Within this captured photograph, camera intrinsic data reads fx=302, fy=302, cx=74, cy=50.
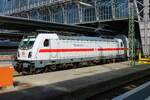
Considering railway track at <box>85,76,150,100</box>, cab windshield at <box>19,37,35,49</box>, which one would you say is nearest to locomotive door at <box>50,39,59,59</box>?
cab windshield at <box>19,37,35,49</box>

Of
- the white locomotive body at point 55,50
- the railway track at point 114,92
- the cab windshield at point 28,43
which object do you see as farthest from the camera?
the cab windshield at point 28,43

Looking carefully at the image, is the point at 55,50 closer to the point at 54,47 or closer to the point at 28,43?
the point at 54,47

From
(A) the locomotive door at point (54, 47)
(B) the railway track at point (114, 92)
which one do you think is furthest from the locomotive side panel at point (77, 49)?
(B) the railway track at point (114, 92)

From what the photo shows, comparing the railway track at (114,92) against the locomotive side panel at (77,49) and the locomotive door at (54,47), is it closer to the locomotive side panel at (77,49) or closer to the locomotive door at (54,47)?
the locomotive door at (54,47)

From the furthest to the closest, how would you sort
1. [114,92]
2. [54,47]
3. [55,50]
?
[55,50]
[54,47]
[114,92]

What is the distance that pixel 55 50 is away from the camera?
1104 inches

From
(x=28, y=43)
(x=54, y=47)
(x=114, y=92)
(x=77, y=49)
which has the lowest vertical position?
(x=114, y=92)

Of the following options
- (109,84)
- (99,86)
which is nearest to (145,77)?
(109,84)

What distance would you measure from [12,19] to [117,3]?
1011 inches

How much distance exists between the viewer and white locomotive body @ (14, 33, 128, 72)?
25.8m

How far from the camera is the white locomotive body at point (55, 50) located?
1016 inches

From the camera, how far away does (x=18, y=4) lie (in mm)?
83938

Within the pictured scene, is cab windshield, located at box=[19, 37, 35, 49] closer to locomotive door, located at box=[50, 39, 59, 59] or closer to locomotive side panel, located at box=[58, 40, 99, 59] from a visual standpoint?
locomotive door, located at box=[50, 39, 59, 59]

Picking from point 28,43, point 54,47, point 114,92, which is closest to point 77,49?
point 54,47
